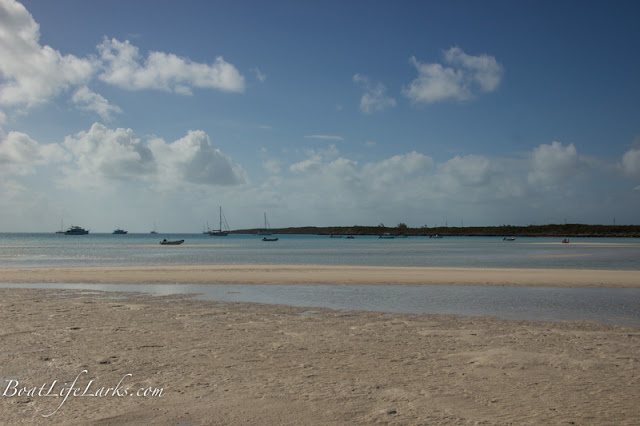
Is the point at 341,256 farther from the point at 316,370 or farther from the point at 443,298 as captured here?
the point at 316,370

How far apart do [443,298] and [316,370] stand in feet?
39.5

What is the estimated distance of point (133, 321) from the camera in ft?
43.7

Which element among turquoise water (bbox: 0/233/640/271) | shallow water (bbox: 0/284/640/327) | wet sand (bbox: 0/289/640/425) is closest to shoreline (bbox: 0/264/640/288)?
shallow water (bbox: 0/284/640/327)

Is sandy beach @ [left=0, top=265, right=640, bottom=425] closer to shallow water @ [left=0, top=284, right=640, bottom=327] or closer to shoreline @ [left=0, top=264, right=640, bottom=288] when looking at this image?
shallow water @ [left=0, top=284, right=640, bottom=327]

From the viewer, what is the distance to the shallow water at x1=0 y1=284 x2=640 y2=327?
15.7 metres

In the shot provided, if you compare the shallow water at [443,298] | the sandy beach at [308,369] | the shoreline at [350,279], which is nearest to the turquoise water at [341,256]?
the shoreline at [350,279]

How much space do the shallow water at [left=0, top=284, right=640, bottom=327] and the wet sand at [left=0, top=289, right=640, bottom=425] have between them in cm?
231

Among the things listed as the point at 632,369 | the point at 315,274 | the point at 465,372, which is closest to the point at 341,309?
the point at 465,372

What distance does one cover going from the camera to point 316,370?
8516mm

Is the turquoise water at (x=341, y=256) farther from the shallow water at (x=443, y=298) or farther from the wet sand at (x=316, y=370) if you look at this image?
the wet sand at (x=316, y=370)

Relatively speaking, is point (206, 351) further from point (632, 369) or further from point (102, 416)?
point (632, 369)

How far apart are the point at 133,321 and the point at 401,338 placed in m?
7.54

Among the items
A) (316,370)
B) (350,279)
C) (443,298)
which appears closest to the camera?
(316,370)

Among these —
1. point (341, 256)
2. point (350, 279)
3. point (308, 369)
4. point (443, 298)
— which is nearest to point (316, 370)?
point (308, 369)
